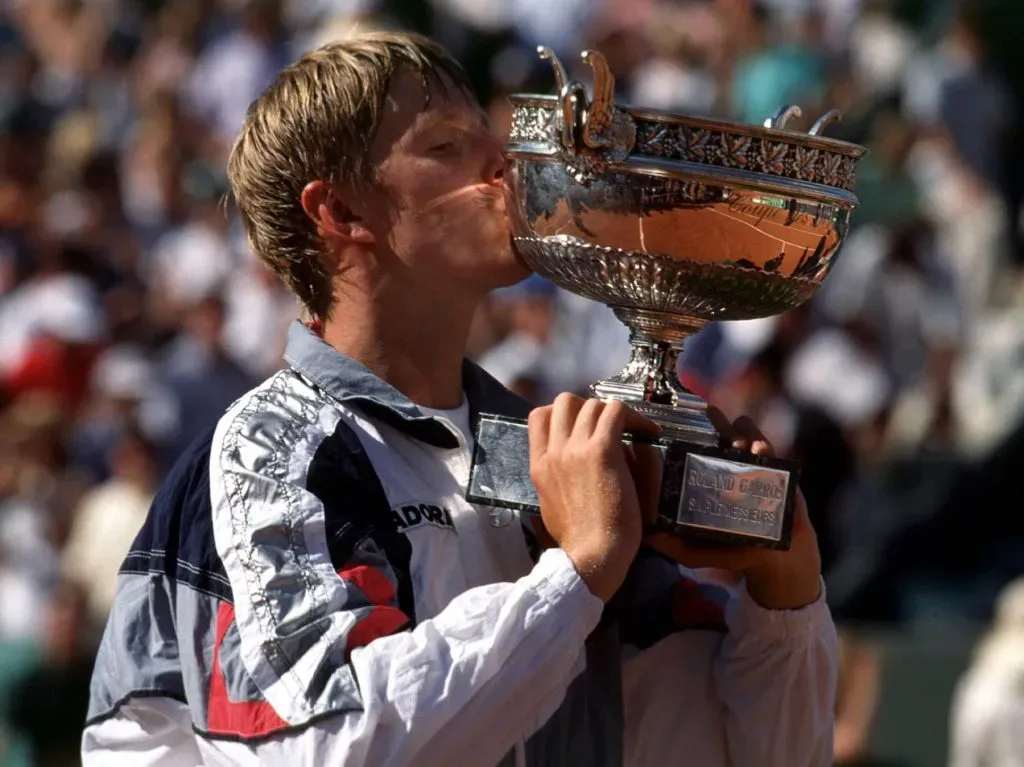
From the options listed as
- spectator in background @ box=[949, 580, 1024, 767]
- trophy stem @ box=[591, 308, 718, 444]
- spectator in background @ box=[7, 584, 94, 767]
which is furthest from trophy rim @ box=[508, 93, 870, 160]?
spectator in background @ box=[7, 584, 94, 767]

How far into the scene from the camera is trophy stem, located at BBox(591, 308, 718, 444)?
295 cm

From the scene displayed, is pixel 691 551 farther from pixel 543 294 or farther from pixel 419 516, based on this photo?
pixel 543 294

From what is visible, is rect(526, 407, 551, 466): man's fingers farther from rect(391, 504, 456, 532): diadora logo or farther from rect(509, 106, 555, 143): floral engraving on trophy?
rect(509, 106, 555, 143): floral engraving on trophy

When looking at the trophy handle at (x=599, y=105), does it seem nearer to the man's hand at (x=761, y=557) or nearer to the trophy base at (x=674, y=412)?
the trophy base at (x=674, y=412)

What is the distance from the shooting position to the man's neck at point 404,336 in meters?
3.08

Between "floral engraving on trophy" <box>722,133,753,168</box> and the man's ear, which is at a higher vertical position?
"floral engraving on trophy" <box>722,133,753,168</box>

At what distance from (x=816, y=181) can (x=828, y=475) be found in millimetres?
5558

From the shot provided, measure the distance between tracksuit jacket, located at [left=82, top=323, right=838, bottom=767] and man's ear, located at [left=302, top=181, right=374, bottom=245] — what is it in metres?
0.16

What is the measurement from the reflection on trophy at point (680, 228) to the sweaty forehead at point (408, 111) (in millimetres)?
141

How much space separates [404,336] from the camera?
3092mm

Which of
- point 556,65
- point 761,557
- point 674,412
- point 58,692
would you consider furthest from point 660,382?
point 58,692

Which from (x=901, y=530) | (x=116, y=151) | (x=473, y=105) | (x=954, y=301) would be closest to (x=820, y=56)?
(x=954, y=301)

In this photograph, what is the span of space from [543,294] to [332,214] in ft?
19.5

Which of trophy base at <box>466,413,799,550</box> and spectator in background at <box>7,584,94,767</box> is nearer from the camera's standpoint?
trophy base at <box>466,413,799,550</box>
